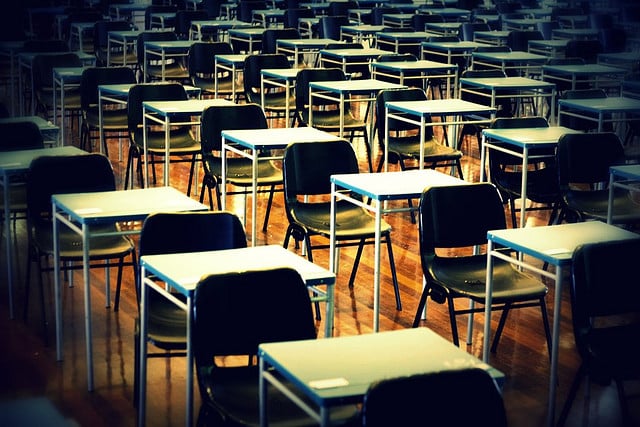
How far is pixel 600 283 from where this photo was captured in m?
4.39

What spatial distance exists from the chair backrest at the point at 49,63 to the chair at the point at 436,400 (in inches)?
320

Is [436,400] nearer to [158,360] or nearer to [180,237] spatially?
[180,237]

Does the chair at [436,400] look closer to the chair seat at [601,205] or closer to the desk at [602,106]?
the chair seat at [601,205]

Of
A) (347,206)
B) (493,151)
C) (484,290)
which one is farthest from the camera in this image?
(493,151)

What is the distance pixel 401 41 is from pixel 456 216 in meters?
8.52

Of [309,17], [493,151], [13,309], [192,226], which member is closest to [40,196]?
[13,309]

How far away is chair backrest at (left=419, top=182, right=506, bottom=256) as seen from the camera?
17.6 feet

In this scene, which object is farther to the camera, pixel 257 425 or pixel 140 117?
pixel 140 117

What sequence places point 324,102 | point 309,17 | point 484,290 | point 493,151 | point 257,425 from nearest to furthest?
point 257,425
point 484,290
point 493,151
point 324,102
point 309,17

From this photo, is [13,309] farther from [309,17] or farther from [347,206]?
[309,17]

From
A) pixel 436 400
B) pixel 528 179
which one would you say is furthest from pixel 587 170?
pixel 436 400

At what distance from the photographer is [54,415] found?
4.78 meters

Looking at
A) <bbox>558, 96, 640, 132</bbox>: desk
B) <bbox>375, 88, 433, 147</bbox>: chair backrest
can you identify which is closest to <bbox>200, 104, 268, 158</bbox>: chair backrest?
<bbox>375, 88, 433, 147</bbox>: chair backrest

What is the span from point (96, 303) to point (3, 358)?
0.89 m
